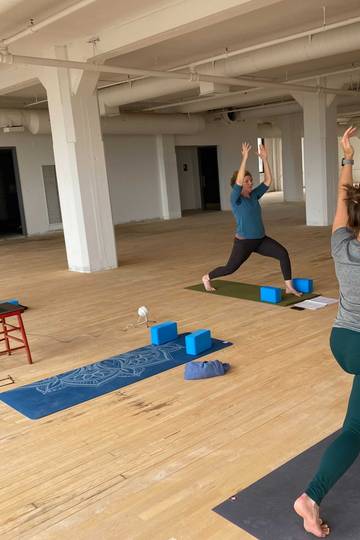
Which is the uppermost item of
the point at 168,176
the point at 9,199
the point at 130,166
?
the point at 130,166

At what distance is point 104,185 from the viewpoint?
7938 millimetres

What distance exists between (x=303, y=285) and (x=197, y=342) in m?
2.20

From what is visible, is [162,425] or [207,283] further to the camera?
[207,283]

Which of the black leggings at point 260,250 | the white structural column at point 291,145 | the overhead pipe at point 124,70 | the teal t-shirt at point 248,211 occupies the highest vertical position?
the overhead pipe at point 124,70

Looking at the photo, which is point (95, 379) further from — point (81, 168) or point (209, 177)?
point (209, 177)

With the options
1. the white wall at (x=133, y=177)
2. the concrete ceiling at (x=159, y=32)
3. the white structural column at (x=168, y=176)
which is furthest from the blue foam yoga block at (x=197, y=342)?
the white structural column at (x=168, y=176)

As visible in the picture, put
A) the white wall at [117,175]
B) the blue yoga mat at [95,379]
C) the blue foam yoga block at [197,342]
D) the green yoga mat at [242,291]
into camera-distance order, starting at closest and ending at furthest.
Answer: the blue yoga mat at [95,379], the blue foam yoga block at [197,342], the green yoga mat at [242,291], the white wall at [117,175]

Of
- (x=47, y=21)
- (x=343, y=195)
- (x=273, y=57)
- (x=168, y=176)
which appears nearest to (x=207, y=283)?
(x=47, y=21)

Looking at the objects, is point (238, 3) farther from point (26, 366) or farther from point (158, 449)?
point (158, 449)

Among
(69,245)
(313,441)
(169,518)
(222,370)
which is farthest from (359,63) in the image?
(169,518)

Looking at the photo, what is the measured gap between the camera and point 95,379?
12.2 feet

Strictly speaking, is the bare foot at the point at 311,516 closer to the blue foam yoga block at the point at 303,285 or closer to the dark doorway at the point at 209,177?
the blue foam yoga block at the point at 303,285

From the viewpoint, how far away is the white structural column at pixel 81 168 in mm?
7406

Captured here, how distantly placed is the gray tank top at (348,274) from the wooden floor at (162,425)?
946 mm
